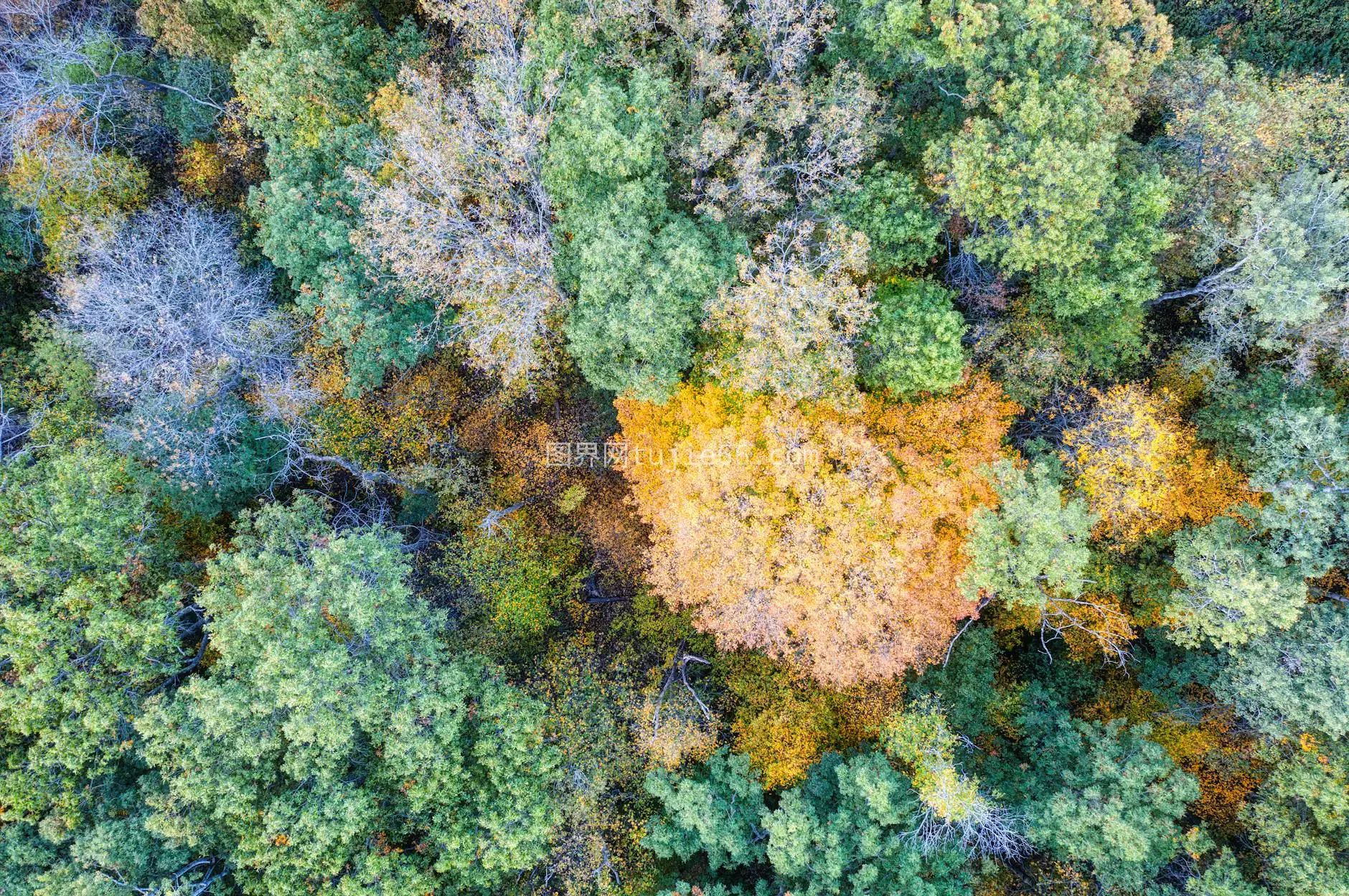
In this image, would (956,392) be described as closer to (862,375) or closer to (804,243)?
(862,375)

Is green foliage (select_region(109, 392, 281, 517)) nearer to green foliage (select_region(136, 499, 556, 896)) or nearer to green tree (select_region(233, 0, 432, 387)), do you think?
green foliage (select_region(136, 499, 556, 896))

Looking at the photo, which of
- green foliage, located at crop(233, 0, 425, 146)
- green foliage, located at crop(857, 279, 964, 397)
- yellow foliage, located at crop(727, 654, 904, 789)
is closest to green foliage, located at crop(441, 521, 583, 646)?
yellow foliage, located at crop(727, 654, 904, 789)

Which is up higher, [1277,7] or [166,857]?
[1277,7]

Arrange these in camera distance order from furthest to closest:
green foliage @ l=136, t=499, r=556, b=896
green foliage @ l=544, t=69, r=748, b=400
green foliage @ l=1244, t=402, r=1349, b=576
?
1. green foliage @ l=1244, t=402, r=1349, b=576
2. green foliage @ l=136, t=499, r=556, b=896
3. green foliage @ l=544, t=69, r=748, b=400

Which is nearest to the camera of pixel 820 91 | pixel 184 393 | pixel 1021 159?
pixel 1021 159

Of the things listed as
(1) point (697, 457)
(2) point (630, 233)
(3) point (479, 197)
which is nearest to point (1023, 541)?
(1) point (697, 457)

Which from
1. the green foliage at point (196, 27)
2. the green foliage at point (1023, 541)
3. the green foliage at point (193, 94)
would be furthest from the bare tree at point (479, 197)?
the green foliage at point (1023, 541)

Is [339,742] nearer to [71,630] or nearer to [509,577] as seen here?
[509,577]

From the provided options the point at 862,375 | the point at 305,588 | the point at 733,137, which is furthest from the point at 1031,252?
the point at 305,588
